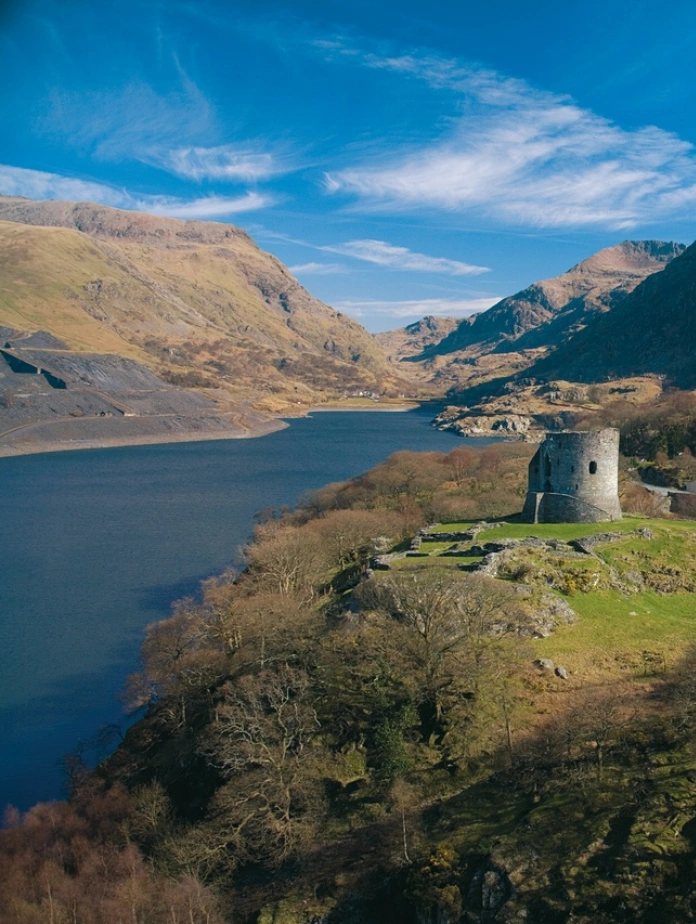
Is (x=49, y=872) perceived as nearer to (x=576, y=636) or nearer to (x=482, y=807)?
(x=482, y=807)

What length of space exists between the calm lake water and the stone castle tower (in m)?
30.9

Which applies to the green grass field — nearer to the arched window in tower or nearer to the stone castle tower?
the stone castle tower

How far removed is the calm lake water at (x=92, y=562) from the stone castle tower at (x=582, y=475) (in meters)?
30.9

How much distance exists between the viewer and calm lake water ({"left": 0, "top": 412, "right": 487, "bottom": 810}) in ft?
145

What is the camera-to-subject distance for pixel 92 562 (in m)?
79.2

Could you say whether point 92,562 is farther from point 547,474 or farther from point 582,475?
point 582,475

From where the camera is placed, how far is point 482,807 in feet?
69.7

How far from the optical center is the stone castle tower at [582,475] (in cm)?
4191

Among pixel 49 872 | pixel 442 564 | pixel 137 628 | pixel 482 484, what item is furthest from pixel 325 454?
pixel 49 872

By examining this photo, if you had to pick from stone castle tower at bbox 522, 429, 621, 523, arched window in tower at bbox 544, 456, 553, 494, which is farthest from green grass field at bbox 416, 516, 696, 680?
arched window in tower at bbox 544, 456, 553, 494

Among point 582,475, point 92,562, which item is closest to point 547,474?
point 582,475

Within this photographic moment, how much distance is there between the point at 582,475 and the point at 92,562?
5763 cm

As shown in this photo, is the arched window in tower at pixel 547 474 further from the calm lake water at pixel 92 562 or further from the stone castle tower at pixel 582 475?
the calm lake water at pixel 92 562

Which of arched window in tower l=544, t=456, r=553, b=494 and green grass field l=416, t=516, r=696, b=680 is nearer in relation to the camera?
green grass field l=416, t=516, r=696, b=680
